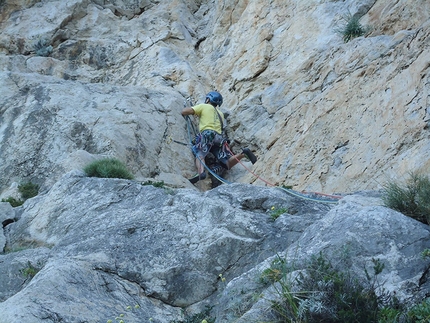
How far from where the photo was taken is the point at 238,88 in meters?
15.6

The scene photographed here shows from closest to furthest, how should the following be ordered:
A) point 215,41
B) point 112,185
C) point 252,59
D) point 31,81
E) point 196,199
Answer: point 196,199
point 112,185
point 31,81
point 252,59
point 215,41

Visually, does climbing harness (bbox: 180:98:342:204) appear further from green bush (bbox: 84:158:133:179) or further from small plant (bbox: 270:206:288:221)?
green bush (bbox: 84:158:133:179)

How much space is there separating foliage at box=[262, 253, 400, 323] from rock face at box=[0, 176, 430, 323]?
222 millimetres

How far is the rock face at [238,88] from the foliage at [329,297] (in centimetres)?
376

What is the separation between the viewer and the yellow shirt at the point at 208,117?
13930 millimetres

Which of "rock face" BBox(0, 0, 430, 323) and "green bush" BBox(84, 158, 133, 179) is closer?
"rock face" BBox(0, 0, 430, 323)

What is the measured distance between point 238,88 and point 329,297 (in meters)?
10.4

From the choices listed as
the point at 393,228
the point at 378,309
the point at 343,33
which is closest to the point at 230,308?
the point at 378,309

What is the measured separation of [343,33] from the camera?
1370cm

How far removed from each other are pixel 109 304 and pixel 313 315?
2.26m

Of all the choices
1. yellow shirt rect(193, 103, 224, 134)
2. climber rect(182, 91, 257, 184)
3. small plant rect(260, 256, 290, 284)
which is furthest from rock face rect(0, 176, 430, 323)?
yellow shirt rect(193, 103, 224, 134)

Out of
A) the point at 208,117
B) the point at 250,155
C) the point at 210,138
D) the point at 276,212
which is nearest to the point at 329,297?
the point at 276,212

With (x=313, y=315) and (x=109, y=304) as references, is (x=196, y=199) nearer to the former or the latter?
(x=109, y=304)

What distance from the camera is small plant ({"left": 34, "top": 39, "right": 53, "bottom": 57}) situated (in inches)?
722
